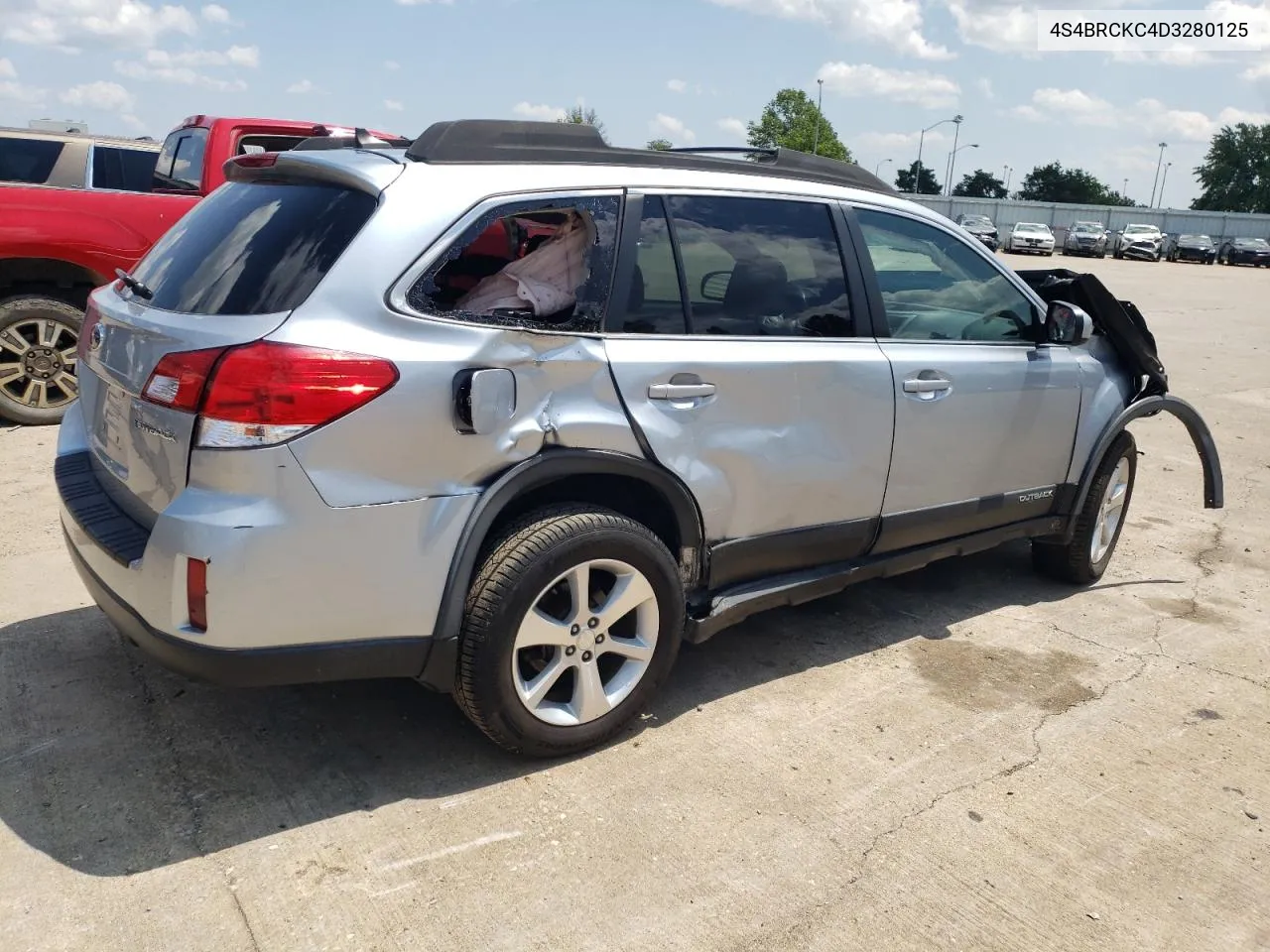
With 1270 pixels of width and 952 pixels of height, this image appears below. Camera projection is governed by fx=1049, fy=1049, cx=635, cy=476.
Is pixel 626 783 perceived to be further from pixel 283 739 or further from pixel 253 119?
pixel 253 119

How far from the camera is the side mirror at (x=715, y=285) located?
3428mm

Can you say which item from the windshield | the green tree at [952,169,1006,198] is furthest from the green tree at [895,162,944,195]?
the windshield

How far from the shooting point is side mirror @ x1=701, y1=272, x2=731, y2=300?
3428 millimetres

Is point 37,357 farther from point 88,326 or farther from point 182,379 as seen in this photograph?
point 182,379

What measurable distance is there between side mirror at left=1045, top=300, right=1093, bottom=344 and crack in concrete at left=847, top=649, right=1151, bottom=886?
4.51 feet

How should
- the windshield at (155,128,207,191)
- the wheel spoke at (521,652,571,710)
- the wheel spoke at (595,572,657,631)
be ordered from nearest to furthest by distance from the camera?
the wheel spoke at (521,652,571,710)
the wheel spoke at (595,572,657,631)
the windshield at (155,128,207,191)

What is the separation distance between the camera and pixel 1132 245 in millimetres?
46938

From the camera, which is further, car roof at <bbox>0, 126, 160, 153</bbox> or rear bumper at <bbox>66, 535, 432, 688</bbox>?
car roof at <bbox>0, 126, 160, 153</bbox>

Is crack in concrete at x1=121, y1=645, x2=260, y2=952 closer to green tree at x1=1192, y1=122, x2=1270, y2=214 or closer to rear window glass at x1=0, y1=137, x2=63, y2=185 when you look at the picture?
rear window glass at x1=0, y1=137, x2=63, y2=185

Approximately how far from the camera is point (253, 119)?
24.3ft

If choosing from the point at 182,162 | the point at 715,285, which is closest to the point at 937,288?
the point at 715,285

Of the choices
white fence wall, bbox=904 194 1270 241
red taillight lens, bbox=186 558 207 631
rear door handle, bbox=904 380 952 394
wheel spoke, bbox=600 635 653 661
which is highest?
white fence wall, bbox=904 194 1270 241

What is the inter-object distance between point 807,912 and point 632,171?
2.23 metres

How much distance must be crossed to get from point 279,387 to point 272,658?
69 centimetres
